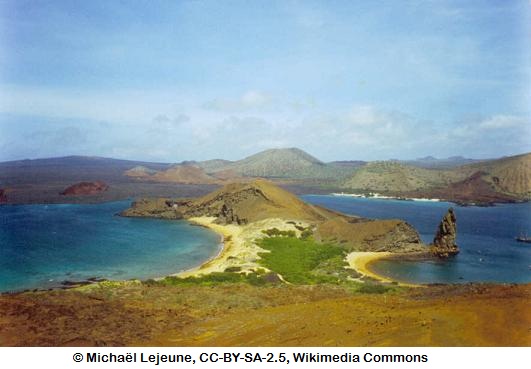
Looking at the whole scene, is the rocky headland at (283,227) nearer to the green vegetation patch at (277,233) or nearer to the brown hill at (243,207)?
the brown hill at (243,207)

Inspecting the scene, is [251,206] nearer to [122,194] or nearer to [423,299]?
[423,299]

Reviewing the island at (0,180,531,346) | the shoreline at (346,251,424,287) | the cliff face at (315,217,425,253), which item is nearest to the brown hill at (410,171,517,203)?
the cliff face at (315,217,425,253)

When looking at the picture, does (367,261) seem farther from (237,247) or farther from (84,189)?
(84,189)

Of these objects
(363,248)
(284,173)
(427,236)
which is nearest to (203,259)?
(363,248)

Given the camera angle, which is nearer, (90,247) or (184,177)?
(90,247)

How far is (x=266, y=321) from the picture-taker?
49.6 ft

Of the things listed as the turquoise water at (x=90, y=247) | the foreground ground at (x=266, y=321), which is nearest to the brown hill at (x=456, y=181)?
the turquoise water at (x=90, y=247)

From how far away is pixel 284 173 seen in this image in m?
194

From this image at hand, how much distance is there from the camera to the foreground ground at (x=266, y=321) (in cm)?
1223

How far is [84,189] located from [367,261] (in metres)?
85.5

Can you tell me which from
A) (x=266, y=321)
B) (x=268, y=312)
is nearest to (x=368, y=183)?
(x=268, y=312)

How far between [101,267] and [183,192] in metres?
74.9

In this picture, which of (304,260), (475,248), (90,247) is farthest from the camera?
(475,248)

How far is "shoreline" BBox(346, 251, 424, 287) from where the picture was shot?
104 ft
